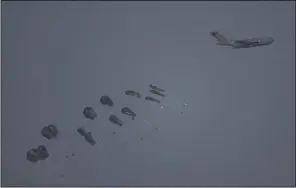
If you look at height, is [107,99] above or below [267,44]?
below

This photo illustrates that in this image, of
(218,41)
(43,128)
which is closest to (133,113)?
(43,128)

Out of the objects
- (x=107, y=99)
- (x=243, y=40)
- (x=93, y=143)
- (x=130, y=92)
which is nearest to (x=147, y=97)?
(x=130, y=92)

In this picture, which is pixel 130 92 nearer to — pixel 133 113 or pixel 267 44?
pixel 133 113

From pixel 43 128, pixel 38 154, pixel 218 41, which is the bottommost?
pixel 38 154

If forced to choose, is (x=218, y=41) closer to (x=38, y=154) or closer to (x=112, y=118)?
(x=112, y=118)

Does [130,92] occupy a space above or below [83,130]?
above

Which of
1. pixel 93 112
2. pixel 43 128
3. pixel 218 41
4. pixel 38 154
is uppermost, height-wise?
pixel 218 41

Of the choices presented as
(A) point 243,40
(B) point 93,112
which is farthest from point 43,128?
(A) point 243,40
